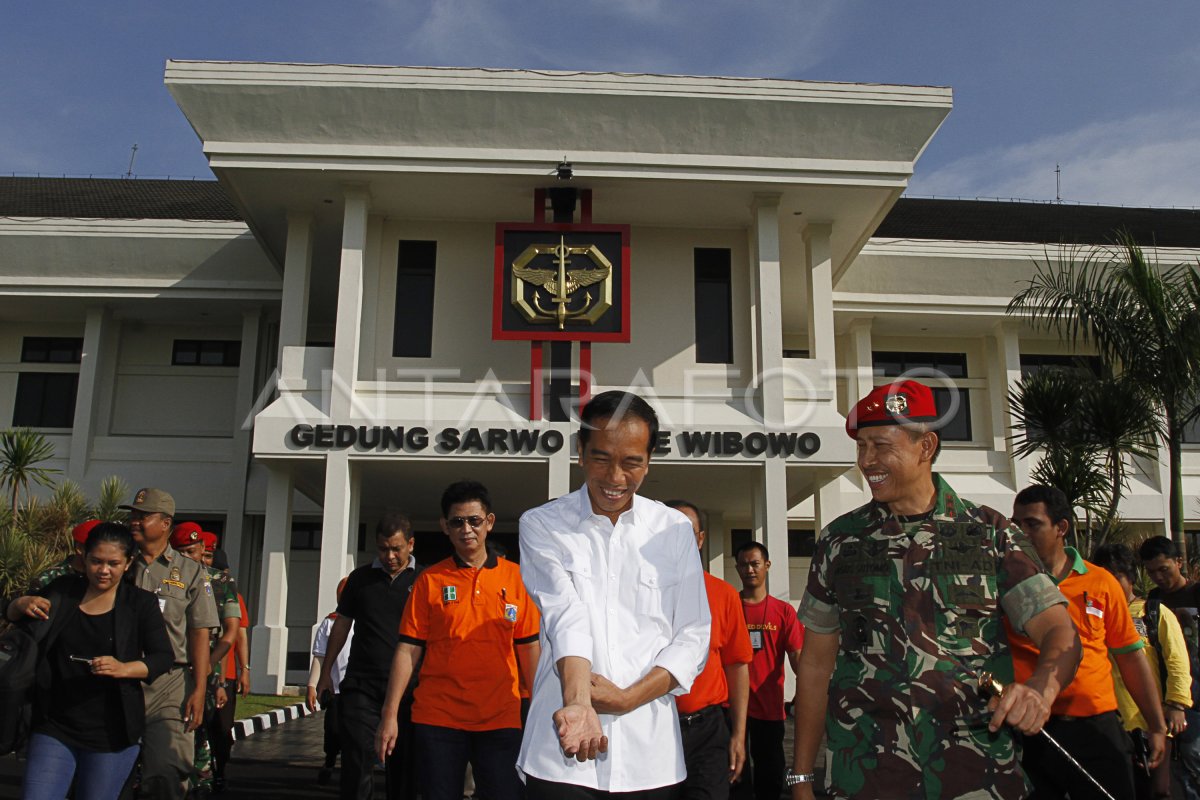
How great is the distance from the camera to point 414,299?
57.5 feet

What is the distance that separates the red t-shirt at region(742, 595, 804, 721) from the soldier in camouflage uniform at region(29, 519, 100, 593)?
12.1 ft

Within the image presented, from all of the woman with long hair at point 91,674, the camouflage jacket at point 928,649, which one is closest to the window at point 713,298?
the woman with long hair at point 91,674

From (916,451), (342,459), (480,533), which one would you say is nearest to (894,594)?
(916,451)

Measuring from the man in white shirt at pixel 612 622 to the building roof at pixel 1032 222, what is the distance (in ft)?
70.5

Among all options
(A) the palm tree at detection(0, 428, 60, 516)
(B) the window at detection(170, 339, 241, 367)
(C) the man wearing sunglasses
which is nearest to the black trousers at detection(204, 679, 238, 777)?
(C) the man wearing sunglasses

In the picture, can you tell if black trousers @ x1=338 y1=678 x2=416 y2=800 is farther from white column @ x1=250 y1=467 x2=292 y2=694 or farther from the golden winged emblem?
white column @ x1=250 y1=467 x2=292 y2=694

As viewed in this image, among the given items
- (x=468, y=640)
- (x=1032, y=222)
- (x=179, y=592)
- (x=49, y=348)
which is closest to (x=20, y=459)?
(x=49, y=348)

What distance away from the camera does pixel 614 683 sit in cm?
267

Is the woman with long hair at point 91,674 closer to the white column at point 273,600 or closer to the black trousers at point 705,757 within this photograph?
the black trousers at point 705,757

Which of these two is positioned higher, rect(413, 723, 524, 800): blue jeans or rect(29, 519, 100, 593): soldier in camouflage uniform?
rect(29, 519, 100, 593): soldier in camouflage uniform

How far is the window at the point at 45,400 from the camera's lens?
69.8 feet

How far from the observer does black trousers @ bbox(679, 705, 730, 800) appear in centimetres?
412

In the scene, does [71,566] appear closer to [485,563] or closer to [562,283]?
[485,563]

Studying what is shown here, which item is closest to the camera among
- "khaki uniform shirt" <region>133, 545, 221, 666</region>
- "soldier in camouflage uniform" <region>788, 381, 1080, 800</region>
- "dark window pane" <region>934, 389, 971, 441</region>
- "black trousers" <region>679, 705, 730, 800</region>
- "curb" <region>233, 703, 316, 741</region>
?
"soldier in camouflage uniform" <region>788, 381, 1080, 800</region>
